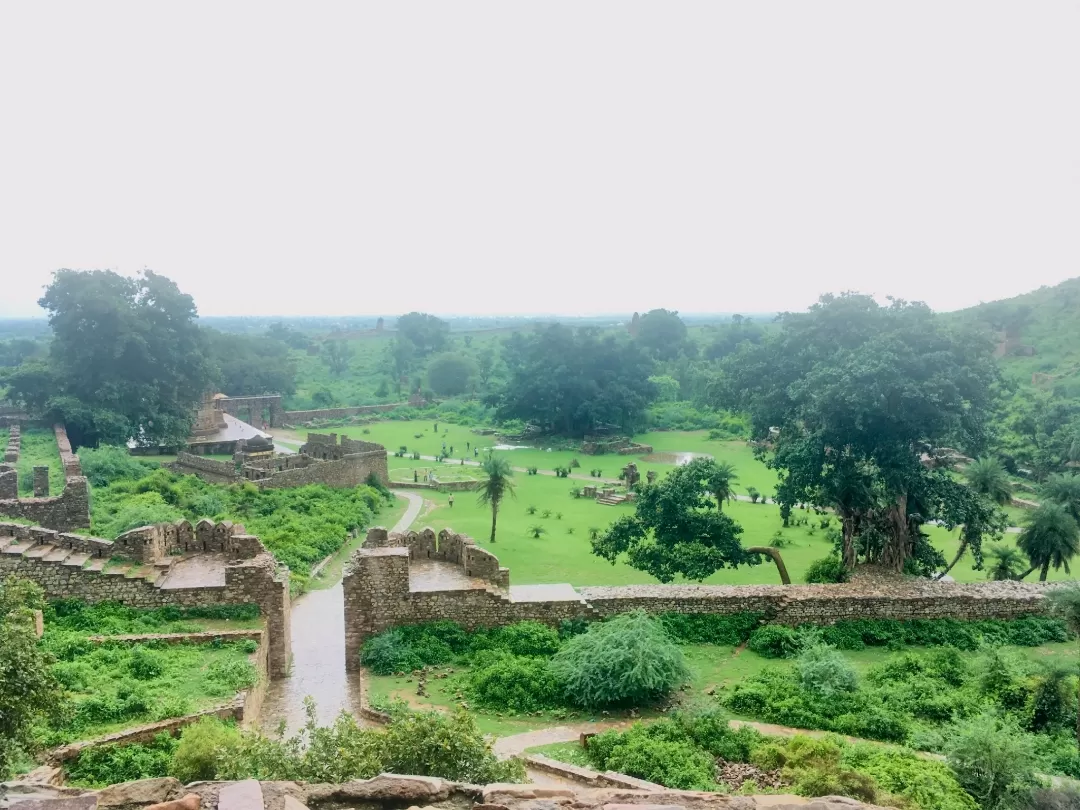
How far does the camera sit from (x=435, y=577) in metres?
18.3

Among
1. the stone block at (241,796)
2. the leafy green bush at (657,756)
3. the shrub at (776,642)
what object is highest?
the stone block at (241,796)

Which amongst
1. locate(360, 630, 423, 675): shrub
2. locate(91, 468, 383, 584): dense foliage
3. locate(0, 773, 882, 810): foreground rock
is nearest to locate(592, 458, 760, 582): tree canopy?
locate(360, 630, 423, 675): shrub

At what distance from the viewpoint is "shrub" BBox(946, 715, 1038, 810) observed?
1012 cm

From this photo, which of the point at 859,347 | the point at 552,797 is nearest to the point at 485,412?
the point at 859,347

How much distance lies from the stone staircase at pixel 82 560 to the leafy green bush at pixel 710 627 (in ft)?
36.1

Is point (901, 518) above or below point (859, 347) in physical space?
below

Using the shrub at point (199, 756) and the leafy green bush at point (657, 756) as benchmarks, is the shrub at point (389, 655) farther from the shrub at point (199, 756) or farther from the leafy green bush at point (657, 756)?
the shrub at point (199, 756)

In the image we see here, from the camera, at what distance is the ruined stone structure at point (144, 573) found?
16234 mm

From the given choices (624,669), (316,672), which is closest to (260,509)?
(316,672)

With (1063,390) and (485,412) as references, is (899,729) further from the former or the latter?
(485,412)

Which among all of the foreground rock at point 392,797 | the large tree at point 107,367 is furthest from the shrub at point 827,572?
the large tree at point 107,367

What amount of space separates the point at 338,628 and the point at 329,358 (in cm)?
9193

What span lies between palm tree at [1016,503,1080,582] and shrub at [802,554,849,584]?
17.9 feet

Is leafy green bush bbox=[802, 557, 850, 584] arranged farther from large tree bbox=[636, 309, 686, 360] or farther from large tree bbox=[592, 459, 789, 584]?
large tree bbox=[636, 309, 686, 360]
